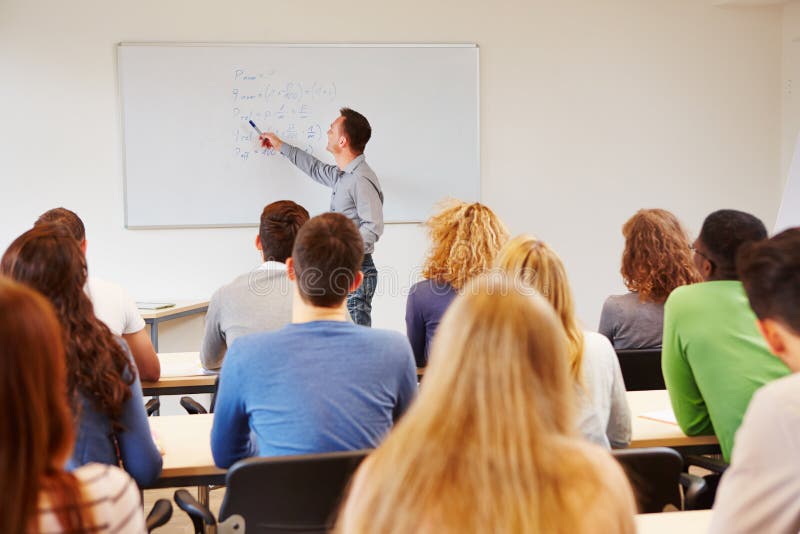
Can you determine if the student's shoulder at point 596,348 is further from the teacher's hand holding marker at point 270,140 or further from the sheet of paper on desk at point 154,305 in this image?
the teacher's hand holding marker at point 270,140

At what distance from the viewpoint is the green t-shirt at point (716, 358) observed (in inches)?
84.8

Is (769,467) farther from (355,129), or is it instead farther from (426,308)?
(355,129)

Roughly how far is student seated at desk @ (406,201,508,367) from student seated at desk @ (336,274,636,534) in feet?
6.38

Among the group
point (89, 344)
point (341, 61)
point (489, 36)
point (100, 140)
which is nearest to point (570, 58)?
point (489, 36)

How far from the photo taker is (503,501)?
37.5 inches

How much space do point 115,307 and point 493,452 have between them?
2.01 m

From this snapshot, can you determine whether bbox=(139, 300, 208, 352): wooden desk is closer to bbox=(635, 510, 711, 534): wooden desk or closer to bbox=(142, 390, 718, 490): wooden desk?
bbox=(142, 390, 718, 490): wooden desk

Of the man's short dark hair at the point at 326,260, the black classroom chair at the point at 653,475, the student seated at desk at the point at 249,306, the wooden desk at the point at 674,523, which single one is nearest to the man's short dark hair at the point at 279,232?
the student seated at desk at the point at 249,306

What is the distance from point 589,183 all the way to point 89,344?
4.42 meters

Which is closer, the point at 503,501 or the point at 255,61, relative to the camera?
the point at 503,501

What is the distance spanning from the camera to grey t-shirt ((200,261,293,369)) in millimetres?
2842

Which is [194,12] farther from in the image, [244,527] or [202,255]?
[244,527]

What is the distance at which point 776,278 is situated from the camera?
1402 mm

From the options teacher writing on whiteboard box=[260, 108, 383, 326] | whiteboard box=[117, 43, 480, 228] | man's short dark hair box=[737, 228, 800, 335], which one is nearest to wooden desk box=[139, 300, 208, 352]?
whiteboard box=[117, 43, 480, 228]
